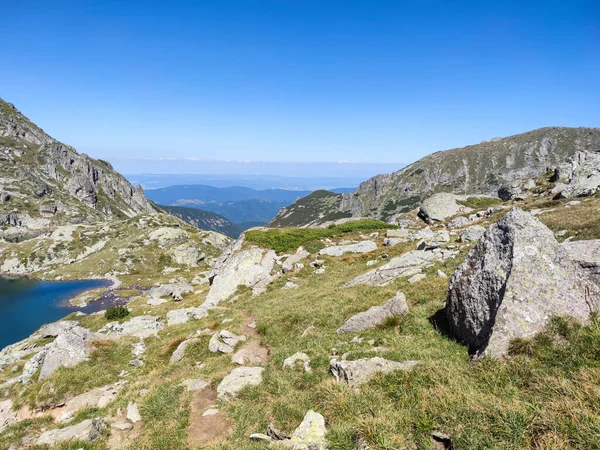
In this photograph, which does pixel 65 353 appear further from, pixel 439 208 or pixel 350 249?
pixel 439 208

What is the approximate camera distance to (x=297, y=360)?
12781mm

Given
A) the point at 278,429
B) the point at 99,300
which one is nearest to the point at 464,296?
the point at 278,429

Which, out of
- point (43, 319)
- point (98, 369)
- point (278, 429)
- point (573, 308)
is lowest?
point (43, 319)

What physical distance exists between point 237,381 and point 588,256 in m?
14.6

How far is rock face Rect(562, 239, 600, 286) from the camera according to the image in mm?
9898

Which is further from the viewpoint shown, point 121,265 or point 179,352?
point 121,265

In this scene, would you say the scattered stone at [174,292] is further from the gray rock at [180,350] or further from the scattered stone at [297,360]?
the scattered stone at [297,360]

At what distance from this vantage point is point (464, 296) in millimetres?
11305

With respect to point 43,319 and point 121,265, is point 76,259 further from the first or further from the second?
point 43,319

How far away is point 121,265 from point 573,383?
565 feet

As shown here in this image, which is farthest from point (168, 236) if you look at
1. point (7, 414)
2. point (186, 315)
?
point (7, 414)

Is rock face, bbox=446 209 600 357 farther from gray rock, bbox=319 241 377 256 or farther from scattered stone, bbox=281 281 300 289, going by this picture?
gray rock, bbox=319 241 377 256

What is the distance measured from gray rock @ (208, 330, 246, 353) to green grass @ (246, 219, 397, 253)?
24.2m

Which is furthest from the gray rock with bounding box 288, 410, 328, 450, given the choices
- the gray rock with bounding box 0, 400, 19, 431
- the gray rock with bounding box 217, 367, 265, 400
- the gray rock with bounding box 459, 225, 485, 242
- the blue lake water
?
the blue lake water
